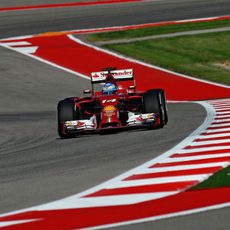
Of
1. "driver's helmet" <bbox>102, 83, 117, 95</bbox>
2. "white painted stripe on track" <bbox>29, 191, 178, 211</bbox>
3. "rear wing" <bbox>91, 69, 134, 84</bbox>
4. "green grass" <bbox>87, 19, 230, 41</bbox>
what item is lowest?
"white painted stripe on track" <bbox>29, 191, 178, 211</bbox>

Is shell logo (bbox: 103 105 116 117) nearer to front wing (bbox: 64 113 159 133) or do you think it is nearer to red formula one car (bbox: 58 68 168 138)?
red formula one car (bbox: 58 68 168 138)

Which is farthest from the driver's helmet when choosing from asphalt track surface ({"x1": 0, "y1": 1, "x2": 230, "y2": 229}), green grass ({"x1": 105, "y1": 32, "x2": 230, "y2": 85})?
green grass ({"x1": 105, "y1": 32, "x2": 230, "y2": 85})

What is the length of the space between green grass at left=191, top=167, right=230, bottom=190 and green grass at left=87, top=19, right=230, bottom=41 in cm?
2882

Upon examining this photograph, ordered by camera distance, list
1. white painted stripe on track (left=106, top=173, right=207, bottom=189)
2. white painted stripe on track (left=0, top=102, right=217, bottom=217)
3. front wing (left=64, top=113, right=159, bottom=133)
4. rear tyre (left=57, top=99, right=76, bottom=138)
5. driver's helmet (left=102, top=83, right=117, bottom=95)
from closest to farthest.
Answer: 1. white painted stripe on track (left=0, top=102, right=217, bottom=217)
2. white painted stripe on track (left=106, top=173, right=207, bottom=189)
3. front wing (left=64, top=113, right=159, bottom=133)
4. rear tyre (left=57, top=99, right=76, bottom=138)
5. driver's helmet (left=102, top=83, right=117, bottom=95)

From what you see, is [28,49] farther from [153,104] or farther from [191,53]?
[153,104]

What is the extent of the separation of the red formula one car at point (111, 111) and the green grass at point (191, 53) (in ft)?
42.6

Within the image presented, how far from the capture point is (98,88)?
105 feet

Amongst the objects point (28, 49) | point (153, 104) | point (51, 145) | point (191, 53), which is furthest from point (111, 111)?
point (28, 49)

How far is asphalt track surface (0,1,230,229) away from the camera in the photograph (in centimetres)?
→ 1164

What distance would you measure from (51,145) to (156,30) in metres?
25.1

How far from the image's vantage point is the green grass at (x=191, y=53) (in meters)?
35.0

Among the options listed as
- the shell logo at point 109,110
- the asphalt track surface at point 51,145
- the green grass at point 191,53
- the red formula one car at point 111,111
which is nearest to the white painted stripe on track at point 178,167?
the asphalt track surface at point 51,145

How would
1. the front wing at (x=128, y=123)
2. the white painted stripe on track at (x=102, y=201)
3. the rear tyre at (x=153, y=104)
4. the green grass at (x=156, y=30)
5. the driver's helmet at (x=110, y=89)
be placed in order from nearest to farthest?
the white painted stripe on track at (x=102, y=201) → the front wing at (x=128, y=123) → the rear tyre at (x=153, y=104) → the driver's helmet at (x=110, y=89) → the green grass at (x=156, y=30)

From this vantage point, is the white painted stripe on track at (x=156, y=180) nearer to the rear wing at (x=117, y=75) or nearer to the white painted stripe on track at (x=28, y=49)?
the rear wing at (x=117, y=75)
